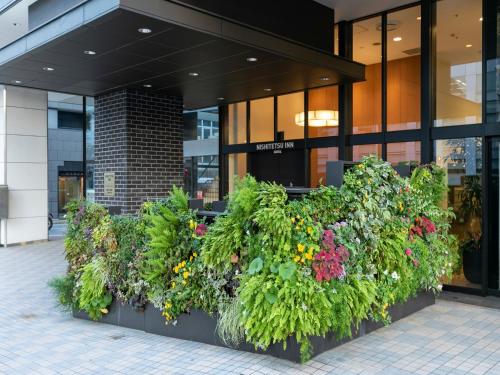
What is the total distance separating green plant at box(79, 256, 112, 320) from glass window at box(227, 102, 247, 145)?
592 cm

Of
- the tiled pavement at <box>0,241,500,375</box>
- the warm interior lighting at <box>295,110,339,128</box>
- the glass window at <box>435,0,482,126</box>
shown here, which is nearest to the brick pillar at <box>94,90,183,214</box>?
the warm interior lighting at <box>295,110,339,128</box>

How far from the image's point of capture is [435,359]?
14.6 ft

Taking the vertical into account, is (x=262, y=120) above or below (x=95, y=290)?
above

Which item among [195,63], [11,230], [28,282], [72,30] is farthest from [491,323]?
[11,230]

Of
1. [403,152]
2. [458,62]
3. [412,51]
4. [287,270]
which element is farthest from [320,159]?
[287,270]

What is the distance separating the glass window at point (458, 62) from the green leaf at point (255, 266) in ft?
15.7

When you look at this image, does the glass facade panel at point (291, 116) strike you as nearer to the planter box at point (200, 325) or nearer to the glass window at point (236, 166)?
the glass window at point (236, 166)

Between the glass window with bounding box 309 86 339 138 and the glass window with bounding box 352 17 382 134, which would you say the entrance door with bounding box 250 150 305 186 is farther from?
the glass window with bounding box 352 17 382 134

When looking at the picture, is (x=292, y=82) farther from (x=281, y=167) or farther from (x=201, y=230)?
(x=201, y=230)

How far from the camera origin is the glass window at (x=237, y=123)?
36.2 feet

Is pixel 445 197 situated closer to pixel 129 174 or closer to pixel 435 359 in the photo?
pixel 435 359

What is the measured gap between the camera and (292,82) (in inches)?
339

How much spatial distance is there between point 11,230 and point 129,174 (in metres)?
5.21

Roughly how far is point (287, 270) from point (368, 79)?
18.9ft
